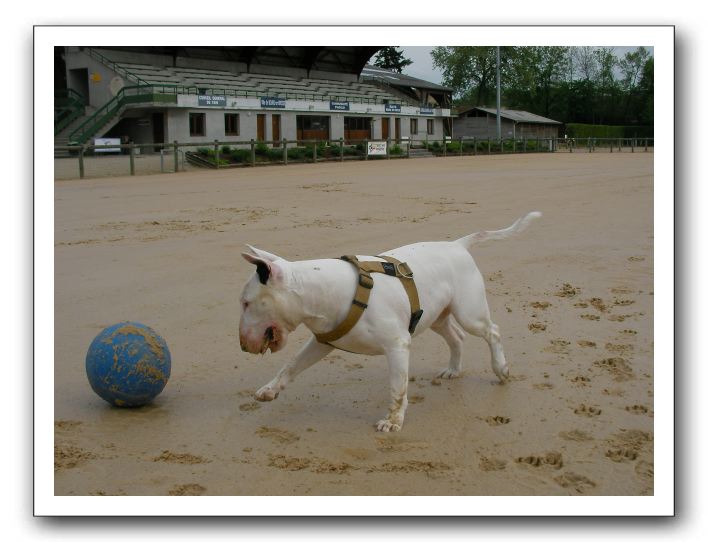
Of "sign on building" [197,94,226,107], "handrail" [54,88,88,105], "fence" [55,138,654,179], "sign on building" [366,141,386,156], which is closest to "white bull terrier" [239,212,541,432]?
"fence" [55,138,654,179]

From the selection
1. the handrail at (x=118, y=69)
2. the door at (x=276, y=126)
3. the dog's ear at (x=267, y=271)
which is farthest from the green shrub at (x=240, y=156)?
the dog's ear at (x=267, y=271)

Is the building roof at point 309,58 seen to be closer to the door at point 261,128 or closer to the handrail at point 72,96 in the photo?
the door at point 261,128

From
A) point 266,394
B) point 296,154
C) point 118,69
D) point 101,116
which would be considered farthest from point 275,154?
point 266,394

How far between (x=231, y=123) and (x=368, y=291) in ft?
133

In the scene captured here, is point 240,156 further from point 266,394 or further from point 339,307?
point 339,307

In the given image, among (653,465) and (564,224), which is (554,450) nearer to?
(653,465)

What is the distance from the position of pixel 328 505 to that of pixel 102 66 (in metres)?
40.5

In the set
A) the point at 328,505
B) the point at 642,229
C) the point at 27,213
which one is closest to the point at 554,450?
the point at 328,505

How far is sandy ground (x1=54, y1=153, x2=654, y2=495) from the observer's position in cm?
469

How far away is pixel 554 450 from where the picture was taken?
4.97m

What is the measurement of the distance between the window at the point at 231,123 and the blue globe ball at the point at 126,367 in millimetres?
39402

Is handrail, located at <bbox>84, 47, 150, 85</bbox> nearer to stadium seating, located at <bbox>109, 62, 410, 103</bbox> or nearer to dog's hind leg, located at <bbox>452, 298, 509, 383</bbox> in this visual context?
stadium seating, located at <bbox>109, 62, 410, 103</bbox>

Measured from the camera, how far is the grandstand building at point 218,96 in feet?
130

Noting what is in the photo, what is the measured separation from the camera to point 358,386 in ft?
20.6
